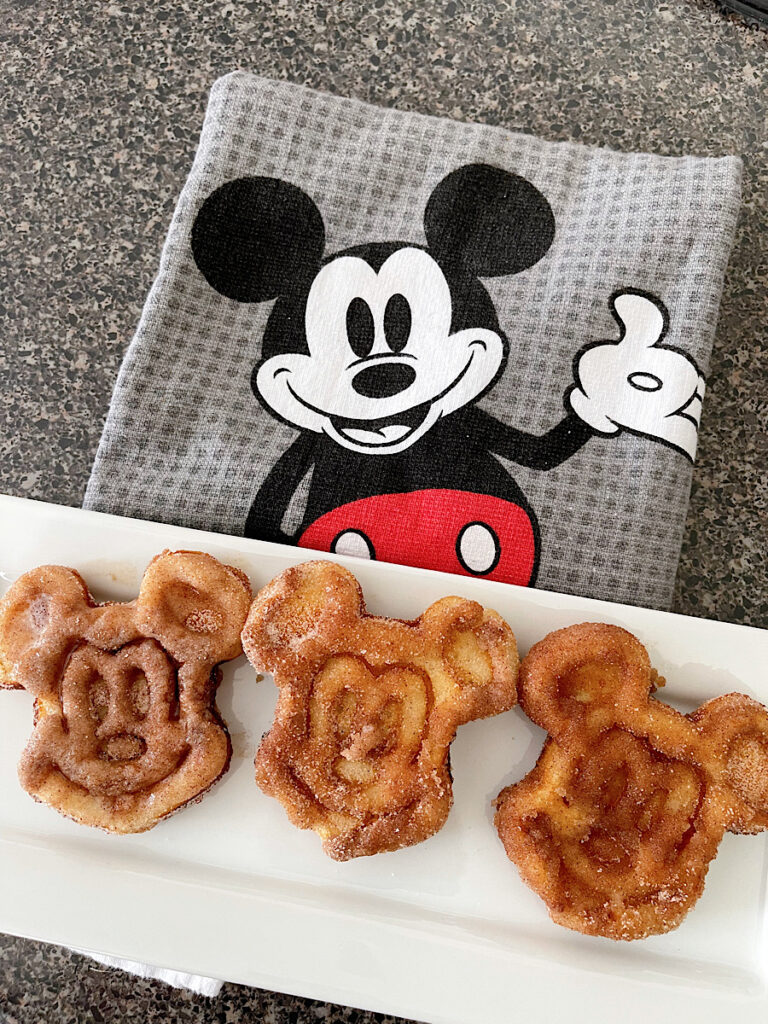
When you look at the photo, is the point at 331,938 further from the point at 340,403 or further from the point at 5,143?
the point at 5,143

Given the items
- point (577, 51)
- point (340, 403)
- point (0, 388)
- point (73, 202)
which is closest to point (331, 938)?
point (340, 403)

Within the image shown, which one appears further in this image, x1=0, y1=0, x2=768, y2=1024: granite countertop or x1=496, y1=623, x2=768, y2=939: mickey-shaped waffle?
x1=0, y1=0, x2=768, y2=1024: granite countertop

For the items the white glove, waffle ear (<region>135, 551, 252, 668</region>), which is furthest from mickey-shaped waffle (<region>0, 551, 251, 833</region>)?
the white glove

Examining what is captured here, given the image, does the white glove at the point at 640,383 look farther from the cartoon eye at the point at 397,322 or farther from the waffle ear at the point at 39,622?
the waffle ear at the point at 39,622

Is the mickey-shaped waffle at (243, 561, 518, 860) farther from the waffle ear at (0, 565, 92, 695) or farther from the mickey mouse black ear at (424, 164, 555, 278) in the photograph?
the mickey mouse black ear at (424, 164, 555, 278)

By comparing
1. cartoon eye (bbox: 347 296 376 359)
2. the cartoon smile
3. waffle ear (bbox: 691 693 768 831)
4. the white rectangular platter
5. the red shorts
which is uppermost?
cartoon eye (bbox: 347 296 376 359)
